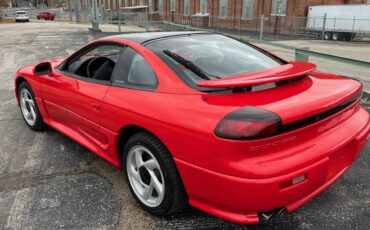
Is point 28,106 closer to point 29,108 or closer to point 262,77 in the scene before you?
point 29,108

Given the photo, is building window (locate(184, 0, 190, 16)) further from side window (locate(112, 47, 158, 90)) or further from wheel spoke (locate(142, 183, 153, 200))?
wheel spoke (locate(142, 183, 153, 200))

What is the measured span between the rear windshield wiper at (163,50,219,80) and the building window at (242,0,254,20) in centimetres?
2831

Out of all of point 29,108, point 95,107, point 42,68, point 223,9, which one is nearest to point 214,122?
point 95,107

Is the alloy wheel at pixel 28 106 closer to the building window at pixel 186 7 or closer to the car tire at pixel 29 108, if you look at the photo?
the car tire at pixel 29 108

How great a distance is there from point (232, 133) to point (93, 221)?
1413 millimetres

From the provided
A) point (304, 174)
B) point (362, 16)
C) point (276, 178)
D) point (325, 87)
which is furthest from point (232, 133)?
point (362, 16)

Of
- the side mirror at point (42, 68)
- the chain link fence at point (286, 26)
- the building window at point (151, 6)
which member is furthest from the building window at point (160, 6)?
the side mirror at point (42, 68)

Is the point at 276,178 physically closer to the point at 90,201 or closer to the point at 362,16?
the point at 90,201

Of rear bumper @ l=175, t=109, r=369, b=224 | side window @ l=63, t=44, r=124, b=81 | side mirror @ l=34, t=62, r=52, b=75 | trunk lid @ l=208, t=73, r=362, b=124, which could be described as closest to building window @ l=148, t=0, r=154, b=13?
side mirror @ l=34, t=62, r=52, b=75

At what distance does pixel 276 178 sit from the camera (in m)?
2.12

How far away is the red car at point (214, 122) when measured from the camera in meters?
2.16

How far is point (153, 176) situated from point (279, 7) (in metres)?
26.9

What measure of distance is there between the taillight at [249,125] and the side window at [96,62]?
1466mm

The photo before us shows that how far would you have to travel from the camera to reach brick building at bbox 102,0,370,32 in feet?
85.9
